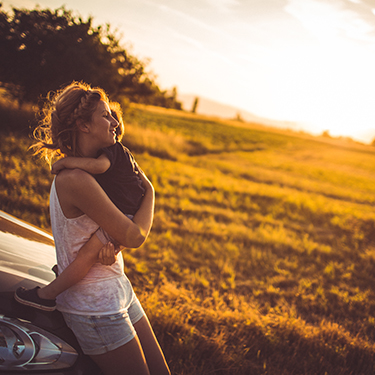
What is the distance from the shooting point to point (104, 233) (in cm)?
144

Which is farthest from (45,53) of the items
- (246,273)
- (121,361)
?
(121,361)

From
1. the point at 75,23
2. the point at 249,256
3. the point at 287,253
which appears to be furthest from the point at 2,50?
the point at 287,253

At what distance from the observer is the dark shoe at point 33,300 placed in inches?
53.2

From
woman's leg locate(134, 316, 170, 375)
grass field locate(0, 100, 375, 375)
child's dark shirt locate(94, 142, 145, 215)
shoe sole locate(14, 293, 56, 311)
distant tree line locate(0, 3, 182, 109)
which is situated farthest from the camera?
distant tree line locate(0, 3, 182, 109)

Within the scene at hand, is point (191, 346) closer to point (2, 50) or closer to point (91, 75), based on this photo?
point (91, 75)

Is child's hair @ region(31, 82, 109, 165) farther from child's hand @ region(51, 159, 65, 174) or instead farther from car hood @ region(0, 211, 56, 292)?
car hood @ region(0, 211, 56, 292)

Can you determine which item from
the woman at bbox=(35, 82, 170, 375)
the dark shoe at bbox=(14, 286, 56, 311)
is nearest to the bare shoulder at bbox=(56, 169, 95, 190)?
the woman at bbox=(35, 82, 170, 375)

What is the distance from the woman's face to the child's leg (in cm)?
50

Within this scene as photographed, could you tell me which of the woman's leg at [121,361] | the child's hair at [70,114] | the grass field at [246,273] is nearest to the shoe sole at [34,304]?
the woman's leg at [121,361]

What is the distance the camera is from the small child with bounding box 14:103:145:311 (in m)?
1.36

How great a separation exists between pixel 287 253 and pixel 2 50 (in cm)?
929

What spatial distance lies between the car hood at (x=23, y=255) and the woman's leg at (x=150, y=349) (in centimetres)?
63

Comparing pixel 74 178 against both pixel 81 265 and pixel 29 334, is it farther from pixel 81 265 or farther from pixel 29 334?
pixel 29 334

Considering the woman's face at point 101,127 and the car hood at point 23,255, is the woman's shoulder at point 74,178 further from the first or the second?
the car hood at point 23,255
